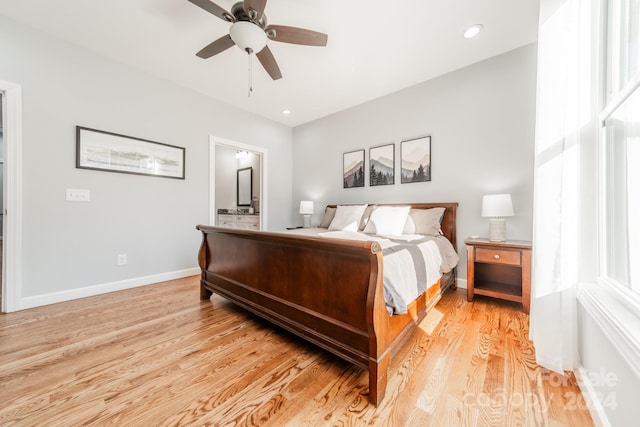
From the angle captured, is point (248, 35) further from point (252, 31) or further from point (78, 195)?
point (78, 195)

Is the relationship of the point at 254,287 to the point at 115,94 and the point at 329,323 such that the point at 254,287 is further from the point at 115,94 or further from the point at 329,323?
the point at 115,94

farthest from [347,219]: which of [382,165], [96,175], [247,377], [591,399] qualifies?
[96,175]

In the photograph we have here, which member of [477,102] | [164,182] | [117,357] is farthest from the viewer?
[164,182]

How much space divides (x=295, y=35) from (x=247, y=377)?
8.14 ft

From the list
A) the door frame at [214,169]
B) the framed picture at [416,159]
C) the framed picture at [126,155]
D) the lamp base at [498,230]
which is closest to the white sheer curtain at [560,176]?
the lamp base at [498,230]

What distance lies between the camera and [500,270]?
2.67 meters

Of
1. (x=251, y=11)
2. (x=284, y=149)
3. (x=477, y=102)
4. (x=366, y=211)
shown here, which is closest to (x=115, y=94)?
(x=251, y=11)

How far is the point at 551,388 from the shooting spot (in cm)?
127

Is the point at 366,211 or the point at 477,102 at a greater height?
the point at 477,102

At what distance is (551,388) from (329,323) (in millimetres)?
1217

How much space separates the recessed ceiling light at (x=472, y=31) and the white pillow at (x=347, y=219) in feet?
7.04

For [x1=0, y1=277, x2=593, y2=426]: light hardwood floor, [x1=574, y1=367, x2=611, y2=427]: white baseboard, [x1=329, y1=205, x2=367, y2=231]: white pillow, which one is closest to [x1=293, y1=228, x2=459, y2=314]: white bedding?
[x1=0, y1=277, x2=593, y2=426]: light hardwood floor

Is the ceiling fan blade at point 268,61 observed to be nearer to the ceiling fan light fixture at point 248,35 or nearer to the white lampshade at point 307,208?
the ceiling fan light fixture at point 248,35

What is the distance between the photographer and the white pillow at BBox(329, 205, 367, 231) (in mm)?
3202
